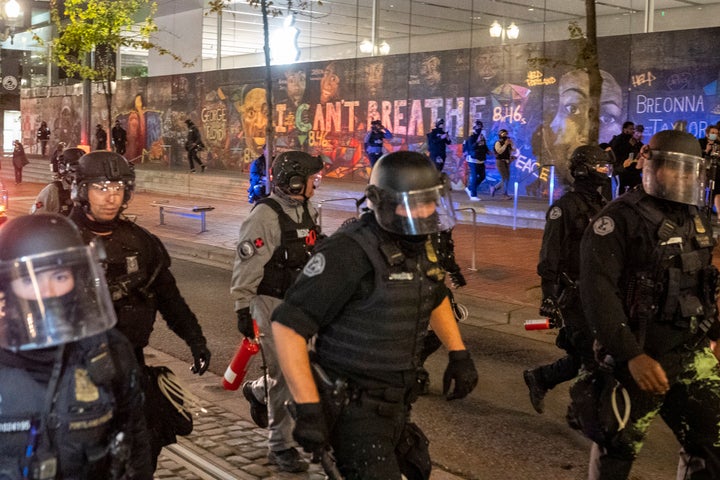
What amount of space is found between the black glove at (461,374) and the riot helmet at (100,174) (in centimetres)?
168

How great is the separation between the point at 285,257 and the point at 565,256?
6.59 ft

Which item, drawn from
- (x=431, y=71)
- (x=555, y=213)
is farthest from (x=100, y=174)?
(x=431, y=71)

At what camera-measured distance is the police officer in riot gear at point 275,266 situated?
4934 mm

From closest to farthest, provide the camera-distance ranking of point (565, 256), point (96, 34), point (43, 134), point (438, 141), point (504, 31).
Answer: point (565, 256), point (96, 34), point (438, 141), point (504, 31), point (43, 134)

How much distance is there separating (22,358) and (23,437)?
227mm

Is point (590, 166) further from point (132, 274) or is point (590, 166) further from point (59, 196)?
point (59, 196)

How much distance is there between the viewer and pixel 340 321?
321 centimetres

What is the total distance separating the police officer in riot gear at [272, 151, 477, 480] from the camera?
3.12m

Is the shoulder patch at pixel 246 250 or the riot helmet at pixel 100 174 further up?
the riot helmet at pixel 100 174

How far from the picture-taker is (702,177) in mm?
3973

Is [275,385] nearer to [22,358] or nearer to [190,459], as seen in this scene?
[190,459]

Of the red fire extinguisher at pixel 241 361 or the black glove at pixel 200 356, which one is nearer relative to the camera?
the black glove at pixel 200 356

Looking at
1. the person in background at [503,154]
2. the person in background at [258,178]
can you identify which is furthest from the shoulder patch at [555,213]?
the person in background at [503,154]

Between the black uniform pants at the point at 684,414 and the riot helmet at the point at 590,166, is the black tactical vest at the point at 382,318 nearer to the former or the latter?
the black uniform pants at the point at 684,414
